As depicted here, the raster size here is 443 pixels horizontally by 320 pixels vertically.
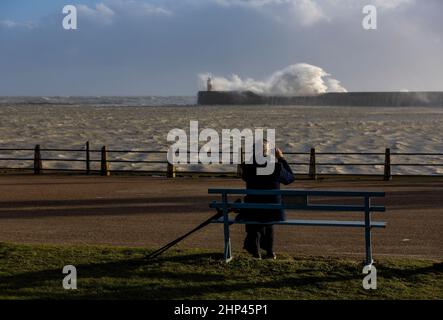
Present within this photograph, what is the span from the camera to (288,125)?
220ft

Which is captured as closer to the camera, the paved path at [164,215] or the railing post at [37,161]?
the paved path at [164,215]

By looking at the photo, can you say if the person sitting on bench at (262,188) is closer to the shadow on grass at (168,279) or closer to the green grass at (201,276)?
the green grass at (201,276)

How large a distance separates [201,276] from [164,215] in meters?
6.43

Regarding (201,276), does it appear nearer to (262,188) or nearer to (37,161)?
(262,188)

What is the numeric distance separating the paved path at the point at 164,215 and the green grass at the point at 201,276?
5.00ft

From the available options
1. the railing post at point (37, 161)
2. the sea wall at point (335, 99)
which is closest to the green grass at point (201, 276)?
the railing post at point (37, 161)

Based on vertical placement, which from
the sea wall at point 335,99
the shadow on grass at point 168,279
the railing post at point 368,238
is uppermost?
the sea wall at point 335,99

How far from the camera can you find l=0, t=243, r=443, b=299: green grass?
8750 mm

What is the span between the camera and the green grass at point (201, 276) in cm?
875

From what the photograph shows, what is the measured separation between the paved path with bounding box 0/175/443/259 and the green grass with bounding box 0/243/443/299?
5.00 ft

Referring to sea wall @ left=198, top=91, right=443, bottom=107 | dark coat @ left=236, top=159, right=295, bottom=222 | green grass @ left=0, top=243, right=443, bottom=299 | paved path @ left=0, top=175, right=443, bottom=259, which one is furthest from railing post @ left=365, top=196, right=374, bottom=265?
sea wall @ left=198, top=91, right=443, bottom=107

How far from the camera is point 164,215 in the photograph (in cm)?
1591
